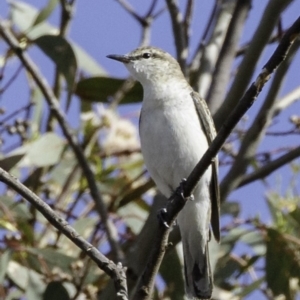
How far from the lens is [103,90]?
3980 millimetres

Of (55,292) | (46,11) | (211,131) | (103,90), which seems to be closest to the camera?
(55,292)

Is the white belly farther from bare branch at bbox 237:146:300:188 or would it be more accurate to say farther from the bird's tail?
the bird's tail

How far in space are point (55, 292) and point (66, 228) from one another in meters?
1.05

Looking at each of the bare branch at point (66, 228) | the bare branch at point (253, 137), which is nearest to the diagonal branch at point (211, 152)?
the bare branch at point (66, 228)

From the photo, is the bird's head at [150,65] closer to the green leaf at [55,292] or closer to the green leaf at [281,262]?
the green leaf at [281,262]

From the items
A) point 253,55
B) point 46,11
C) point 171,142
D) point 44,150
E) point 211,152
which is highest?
point 46,11

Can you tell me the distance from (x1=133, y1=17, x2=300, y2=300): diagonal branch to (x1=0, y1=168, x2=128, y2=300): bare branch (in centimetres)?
16

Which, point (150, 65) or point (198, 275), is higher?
point (150, 65)

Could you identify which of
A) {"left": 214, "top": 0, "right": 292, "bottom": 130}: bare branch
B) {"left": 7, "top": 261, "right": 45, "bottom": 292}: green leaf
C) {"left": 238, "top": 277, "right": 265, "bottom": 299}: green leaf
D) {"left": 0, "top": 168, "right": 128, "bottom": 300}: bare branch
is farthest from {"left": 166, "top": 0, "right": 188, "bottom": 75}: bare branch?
{"left": 0, "top": 168, "right": 128, "bottom": 300}: bare branch

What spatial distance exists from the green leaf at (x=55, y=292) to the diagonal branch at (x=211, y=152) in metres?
0.83

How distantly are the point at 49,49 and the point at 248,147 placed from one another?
101 centimetres

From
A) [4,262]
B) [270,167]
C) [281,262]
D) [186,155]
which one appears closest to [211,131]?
[186,155]

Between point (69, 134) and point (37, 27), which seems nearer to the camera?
point (69, 134)

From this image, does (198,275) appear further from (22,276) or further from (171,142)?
(22,276)
